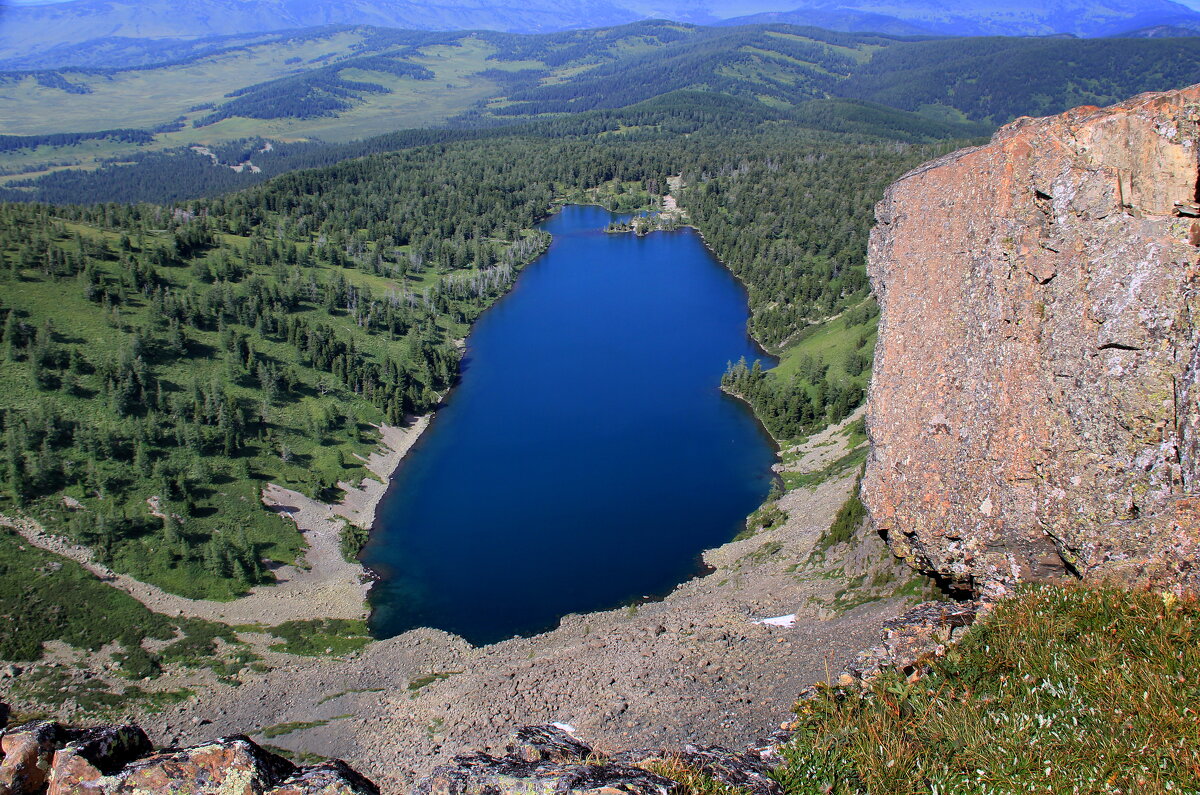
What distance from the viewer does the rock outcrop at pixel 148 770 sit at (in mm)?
9898

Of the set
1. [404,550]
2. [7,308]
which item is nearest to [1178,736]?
[404,550]

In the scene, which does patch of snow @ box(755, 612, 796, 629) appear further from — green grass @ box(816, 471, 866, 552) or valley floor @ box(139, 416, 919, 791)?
green grass @ box(816, 471, 866, 552)

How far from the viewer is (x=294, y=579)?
49.9 m

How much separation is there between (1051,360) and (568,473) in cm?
5105

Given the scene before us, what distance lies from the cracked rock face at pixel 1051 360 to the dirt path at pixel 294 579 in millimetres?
39401

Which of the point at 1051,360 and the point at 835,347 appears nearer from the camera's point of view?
the point at 1051,360

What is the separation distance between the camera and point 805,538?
1686 inches

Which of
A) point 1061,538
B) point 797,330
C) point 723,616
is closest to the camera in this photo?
point 1061,538

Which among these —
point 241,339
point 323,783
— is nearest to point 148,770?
point 323,783

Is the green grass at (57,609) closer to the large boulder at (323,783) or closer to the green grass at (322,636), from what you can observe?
the green grass at (322,636)

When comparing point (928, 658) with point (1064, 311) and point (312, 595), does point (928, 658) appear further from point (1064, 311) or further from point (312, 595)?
point (312, 595)

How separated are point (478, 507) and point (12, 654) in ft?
99.2

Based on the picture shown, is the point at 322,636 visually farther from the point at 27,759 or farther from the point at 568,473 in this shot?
the point at 27,759

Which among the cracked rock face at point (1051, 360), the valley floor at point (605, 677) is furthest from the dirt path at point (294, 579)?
the cracked rock face at point (1051, 360)
